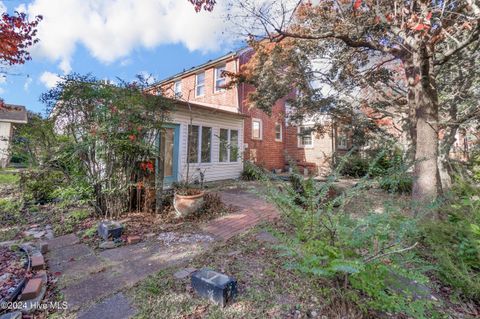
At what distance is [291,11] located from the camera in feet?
14.6

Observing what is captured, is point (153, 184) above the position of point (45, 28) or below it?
below

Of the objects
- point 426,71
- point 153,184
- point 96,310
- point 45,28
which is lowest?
point 96,310

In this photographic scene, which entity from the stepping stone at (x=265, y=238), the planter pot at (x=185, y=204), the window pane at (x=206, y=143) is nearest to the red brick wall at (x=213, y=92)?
the window pane at (x=206, y=143)

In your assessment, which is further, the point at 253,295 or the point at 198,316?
the point at 253,295

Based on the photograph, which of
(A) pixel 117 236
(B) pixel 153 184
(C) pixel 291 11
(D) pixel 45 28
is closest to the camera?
(A) pixel 117 236

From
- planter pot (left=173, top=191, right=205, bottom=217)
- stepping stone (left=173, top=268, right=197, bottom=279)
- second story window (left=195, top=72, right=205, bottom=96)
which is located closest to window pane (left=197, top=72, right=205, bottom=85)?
second story window (left=195, top=72, right=205, bottom=96)

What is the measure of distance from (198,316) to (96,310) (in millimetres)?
941

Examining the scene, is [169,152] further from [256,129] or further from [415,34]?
[415,34]

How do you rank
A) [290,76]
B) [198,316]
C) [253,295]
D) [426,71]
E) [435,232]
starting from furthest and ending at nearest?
[290,76] < [426,71] < [435,232] < [253,295] < [198,316]

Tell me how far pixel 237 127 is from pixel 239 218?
19.9ft

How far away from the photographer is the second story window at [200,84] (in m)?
12.7

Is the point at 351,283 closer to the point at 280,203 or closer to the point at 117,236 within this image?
the point at 280,203

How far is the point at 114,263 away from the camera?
9.64 feet

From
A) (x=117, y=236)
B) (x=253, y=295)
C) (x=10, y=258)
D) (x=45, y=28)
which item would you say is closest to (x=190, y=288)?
(x=253, y=295)
